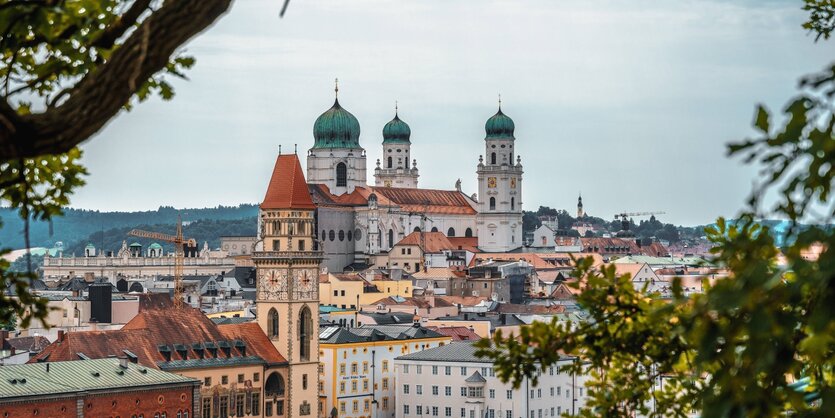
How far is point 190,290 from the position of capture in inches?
5325

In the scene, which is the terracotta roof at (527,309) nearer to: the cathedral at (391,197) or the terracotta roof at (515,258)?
the cathedral at (391,197)

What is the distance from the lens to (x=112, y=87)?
7730 mm

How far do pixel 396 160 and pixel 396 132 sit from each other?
430cm

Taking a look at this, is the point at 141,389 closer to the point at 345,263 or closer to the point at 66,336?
the point at 66,336

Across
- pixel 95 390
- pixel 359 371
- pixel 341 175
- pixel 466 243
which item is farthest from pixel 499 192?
pixel 95 390

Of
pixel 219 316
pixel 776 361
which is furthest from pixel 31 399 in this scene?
pixel 776 361

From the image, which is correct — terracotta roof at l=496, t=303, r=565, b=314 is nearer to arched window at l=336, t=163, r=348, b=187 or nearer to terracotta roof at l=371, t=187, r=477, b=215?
arched window at l=336, t=163, r=348, b=187

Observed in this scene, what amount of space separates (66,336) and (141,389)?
228 inches

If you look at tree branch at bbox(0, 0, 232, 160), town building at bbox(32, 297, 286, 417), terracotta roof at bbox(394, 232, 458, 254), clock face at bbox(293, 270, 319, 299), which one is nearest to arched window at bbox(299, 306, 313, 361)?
clock face at bbox(293, 270, 319, 299)

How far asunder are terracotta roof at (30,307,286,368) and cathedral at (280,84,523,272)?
71321 mm

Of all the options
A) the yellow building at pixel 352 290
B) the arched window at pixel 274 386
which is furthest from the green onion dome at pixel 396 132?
the arched window at pixel 274 386

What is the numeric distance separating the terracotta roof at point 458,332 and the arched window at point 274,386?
19.6 metres

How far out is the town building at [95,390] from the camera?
5522 cm

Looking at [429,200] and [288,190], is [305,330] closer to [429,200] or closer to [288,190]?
[288,190]
